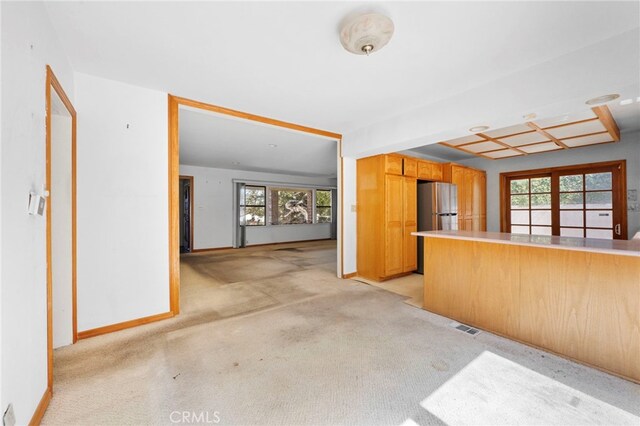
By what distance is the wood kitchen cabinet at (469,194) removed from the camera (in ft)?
17.5

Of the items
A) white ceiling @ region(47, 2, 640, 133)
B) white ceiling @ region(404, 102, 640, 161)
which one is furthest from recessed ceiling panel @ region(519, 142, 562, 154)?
white ceiling @ region(47, 2, 640, 133)

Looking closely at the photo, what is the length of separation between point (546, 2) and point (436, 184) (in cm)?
320

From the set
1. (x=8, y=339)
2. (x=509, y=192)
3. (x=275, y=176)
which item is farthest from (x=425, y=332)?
(x=275, y=176)

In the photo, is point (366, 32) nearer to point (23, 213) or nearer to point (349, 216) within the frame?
point (23, 213)

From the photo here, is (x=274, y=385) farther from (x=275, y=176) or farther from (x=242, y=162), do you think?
(x=275, y=176)

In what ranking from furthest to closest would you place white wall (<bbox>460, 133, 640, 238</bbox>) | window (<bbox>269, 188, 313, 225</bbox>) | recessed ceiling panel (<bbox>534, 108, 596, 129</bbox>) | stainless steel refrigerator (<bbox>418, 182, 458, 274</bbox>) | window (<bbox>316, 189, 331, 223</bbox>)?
window (<bbox>316, 189, 331, 223</bbox>) → window (<bbox>269, 188, 313, 225</bbox>) → stainless steel refrigerator (<bbox>418, 182, 458, 274</bbox>) → white wall (<bbox>460, 133, 640, 238</bbox>) → recessed ceiling panel (<bbox>534, 108, 596, 129</bbox>)

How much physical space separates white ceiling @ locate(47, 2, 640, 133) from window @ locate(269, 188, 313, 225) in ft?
18.9

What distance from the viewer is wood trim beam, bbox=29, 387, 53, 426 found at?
1.36 m

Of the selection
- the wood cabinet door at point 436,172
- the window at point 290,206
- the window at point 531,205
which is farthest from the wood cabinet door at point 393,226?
the window at point 290,206

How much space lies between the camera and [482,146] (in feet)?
15.2

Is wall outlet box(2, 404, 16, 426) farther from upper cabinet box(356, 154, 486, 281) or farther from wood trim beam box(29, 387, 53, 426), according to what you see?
upper cabinet box(356, 154, 486, 281)

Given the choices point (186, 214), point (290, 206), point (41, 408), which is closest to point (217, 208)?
point (186, 214)

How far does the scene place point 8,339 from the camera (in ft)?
3.77

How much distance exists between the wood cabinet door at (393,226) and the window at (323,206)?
18.0 ft
